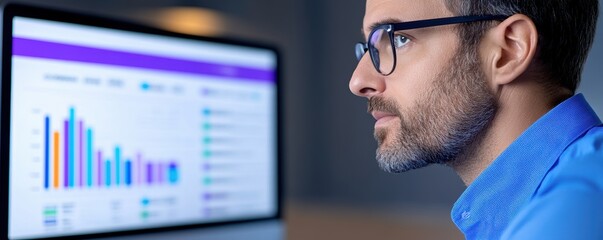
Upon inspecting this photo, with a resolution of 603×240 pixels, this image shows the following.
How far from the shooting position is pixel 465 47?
0.91 metres

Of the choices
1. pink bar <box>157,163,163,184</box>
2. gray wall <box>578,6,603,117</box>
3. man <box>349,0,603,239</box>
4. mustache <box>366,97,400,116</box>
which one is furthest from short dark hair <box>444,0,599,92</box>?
pink bar <box>157,163,163,184</box>

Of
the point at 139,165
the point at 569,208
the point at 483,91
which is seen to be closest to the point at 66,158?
the point at 139,165

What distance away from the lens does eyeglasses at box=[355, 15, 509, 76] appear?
91 centimetres

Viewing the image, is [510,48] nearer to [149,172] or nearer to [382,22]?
[382,22]

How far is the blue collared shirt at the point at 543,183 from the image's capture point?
69cm

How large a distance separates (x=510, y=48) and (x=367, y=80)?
0.61ft

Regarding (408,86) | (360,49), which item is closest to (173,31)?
→ (360,49)

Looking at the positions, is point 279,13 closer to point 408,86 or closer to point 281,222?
point 281,222

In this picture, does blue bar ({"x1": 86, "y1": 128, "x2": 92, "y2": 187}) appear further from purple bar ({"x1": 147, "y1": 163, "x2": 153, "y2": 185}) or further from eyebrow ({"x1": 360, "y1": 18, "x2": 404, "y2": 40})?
eyebrow ({"x1": 360, "y1": 18, "x2": 404, "y2": 40})

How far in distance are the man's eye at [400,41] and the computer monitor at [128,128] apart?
39 centimetres

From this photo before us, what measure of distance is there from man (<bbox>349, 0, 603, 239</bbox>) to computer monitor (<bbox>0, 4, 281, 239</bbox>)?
1.11 feet

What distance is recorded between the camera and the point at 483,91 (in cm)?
91

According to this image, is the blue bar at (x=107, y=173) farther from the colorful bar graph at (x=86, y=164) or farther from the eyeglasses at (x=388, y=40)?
the eyeglasses at (x=388, y=40)

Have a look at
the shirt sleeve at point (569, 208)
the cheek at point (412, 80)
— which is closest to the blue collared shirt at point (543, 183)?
the shirt sleeve at point (569, 208)
